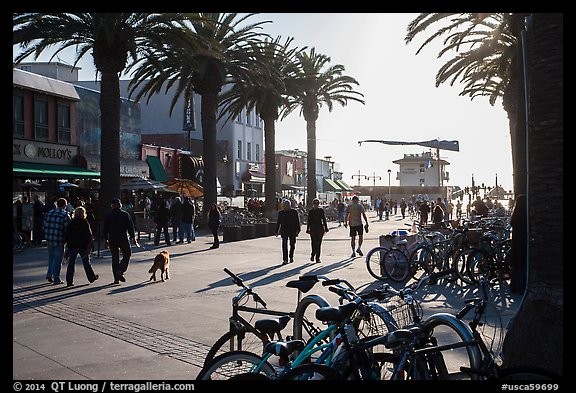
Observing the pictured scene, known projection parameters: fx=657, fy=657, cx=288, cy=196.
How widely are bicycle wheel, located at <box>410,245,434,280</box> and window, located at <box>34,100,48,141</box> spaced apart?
76.1 feet

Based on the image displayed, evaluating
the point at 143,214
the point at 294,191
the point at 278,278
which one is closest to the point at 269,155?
the point at 143,214

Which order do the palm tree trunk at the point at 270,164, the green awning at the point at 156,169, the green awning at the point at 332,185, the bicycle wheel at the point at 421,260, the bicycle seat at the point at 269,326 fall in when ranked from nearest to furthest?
the bicycle seat at the point at 269,326, the bicycle wheel at the point at 421,260, the palm tree trunk at the point at 270,164, the green awning at the point at 156,169, the green awning at the point at 332,185

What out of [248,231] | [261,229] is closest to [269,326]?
[248,231]

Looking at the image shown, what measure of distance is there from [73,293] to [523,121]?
8.84m

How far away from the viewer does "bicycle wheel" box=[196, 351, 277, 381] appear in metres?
4.22

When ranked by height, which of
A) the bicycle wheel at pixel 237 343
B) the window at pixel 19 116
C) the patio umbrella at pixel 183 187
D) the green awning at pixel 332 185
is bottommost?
the bicycle wheel at pixel 237 343

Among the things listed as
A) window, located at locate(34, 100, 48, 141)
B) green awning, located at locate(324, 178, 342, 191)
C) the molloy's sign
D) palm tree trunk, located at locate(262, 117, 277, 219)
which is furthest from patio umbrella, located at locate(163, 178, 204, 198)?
green awning, located at locate(324, 178, 342, 191)

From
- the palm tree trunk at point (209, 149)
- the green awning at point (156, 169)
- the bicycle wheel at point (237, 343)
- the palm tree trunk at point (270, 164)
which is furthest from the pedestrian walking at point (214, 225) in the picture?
the green awning at point (156, 169)

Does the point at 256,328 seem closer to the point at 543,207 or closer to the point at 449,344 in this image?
the point at 449,344

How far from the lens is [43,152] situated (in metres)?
31.6

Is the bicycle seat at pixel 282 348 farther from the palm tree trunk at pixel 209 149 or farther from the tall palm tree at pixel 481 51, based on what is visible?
the palm tree trunk at pixel 209 149

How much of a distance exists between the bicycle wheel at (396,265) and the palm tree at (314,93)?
2720cm

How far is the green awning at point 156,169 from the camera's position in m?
45.0

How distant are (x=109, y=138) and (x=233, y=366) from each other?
724 inches
